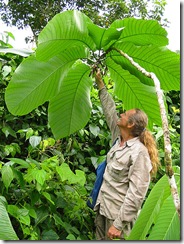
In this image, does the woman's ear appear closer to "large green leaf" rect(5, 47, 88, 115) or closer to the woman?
the woman

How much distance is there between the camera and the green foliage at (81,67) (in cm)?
101

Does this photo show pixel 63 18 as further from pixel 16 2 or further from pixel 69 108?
pixel 16 2

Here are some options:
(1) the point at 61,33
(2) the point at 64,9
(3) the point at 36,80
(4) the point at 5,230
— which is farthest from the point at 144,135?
(2) the point at 64,9

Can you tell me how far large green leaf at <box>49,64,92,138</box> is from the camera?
4.07ft

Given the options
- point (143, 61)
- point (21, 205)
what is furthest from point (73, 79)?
point (21, 205)

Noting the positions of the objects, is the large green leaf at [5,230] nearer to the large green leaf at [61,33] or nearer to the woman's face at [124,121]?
the large green leaf at [61,33]

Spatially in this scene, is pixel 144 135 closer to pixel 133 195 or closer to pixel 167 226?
pixel 133 195

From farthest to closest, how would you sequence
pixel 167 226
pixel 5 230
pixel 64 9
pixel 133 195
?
pixel 64 9
pixel 133 195
pixel 5 230
pixel 167 226

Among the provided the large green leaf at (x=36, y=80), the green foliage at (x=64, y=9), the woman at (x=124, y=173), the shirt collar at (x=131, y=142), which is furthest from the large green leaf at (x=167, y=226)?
the green foliage at (x=64, y=9)

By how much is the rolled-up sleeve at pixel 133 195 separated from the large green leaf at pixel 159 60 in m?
0.47

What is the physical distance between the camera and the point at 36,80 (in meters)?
1.16

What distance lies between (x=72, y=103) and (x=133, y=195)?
0.43 m

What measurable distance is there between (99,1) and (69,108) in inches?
235

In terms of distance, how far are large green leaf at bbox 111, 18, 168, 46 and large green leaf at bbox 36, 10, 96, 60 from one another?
83mm
